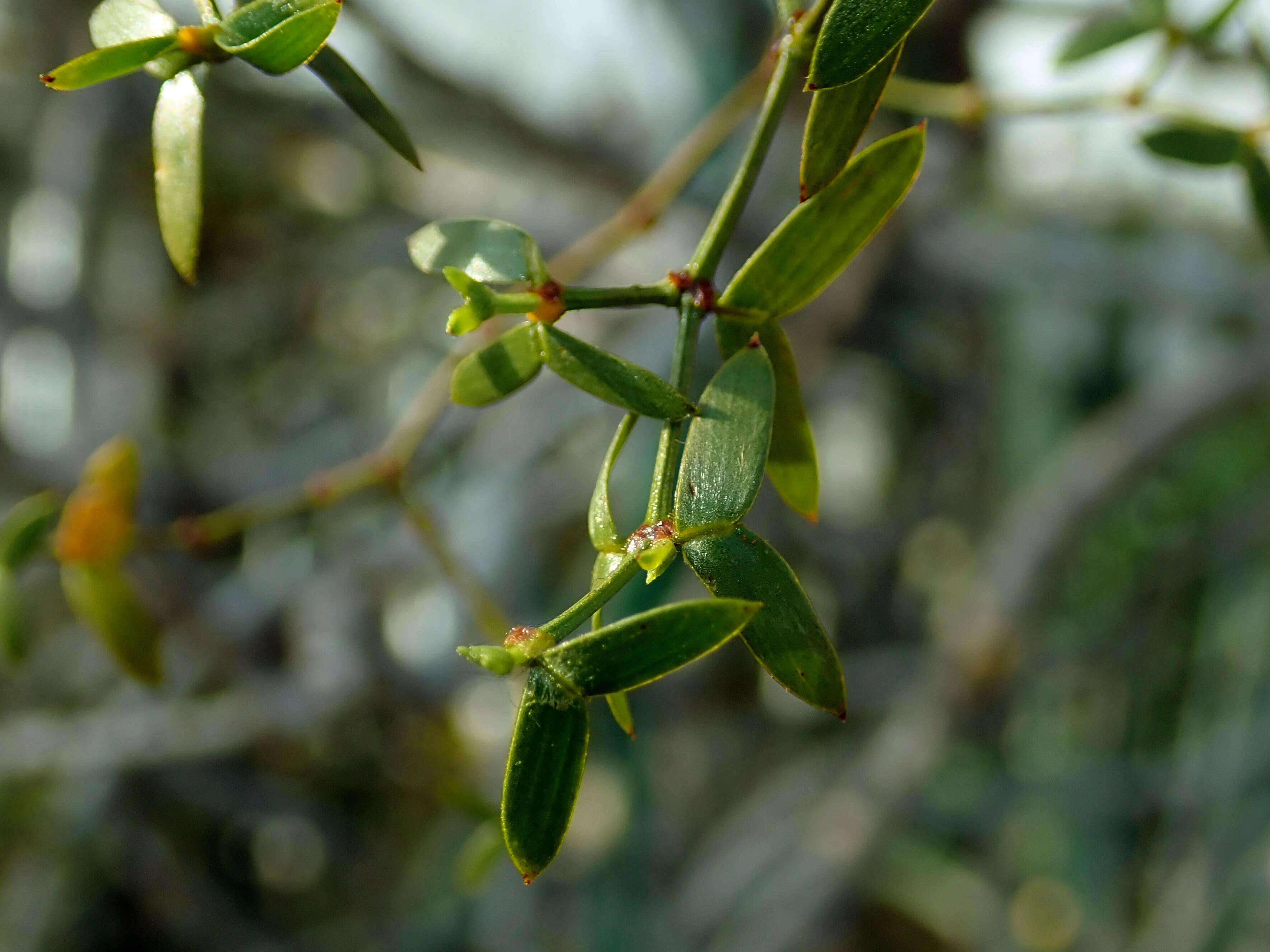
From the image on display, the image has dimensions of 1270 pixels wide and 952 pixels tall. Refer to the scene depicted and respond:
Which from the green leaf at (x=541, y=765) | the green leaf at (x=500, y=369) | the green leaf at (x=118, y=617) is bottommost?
the green leaf at (x=118, y=617)

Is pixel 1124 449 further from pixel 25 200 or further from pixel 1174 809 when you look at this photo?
pixel 25 200

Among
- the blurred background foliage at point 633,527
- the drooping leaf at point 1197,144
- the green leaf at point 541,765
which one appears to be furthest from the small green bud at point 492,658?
the blurred background foliage at point 633,527

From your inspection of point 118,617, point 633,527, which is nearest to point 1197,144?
point 118,617

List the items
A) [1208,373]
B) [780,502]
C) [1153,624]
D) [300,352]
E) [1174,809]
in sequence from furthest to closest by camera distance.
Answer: [300,352]
[1153,624]
[1174,809]
[780,502]
[1208,373]

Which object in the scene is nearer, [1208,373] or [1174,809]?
[1208,373]

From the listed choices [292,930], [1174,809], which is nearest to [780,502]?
[1174,809]

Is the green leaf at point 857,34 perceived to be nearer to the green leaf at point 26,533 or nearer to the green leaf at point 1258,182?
the green leaf at point 1258,182

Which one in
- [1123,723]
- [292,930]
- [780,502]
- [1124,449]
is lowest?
[292,930]

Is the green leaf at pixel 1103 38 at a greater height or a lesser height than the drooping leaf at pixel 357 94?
greater
